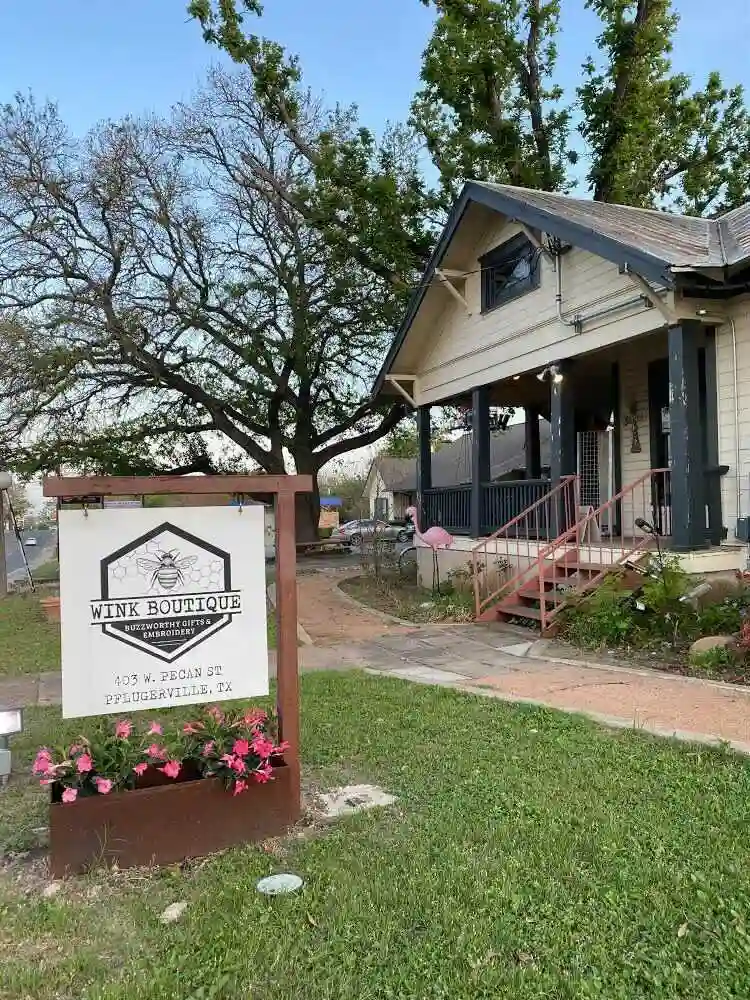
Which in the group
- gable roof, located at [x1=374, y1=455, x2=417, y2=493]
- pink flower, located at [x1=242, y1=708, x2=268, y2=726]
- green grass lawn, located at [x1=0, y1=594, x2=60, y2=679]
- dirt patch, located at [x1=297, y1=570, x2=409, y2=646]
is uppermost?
gable roof, located at [x1=374, y1=455, x2=417, y2=493]

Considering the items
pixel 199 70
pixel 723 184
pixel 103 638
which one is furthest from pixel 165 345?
pixel 103 638

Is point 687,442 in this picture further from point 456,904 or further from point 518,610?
point 456,904

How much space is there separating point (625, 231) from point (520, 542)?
477 cm

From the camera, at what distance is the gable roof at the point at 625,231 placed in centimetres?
825

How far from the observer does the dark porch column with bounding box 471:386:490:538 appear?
1286 cm

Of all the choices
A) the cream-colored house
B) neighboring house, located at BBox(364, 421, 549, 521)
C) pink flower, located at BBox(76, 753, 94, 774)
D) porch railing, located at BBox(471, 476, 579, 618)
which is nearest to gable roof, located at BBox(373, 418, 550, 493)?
neighboring house, located at BBox(364, 421, 549, 521)

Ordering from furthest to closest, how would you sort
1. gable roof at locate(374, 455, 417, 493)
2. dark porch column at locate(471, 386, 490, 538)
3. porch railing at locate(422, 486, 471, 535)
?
gable roof at locate(374, 455, 417, 493)
porch railing at locate(422, 486, 471, 535)
dark porch column at locate(471, 386, 490, 538)

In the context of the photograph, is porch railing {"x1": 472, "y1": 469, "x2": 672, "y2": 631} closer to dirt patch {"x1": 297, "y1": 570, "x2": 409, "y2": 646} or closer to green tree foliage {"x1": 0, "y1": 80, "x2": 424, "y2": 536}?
dirt patch {"x1": 297, "y1": 570, "x2": 409, "y2": 646}

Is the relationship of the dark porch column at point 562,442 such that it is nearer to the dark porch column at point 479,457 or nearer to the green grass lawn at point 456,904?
the dark porch column at point 479,457

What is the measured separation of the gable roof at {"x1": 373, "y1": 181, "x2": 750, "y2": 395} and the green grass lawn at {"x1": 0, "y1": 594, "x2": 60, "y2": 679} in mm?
8138

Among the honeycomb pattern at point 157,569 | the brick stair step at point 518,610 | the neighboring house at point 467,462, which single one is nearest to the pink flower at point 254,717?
the honeycomb pattern at point 157,569

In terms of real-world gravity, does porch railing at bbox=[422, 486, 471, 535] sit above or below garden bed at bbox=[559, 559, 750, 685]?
above

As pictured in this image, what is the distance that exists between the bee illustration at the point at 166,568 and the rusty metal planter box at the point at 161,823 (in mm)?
941

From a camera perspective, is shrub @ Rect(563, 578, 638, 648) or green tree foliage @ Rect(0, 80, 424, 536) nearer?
shrub @ Rect(563, 578, 638, 648)
